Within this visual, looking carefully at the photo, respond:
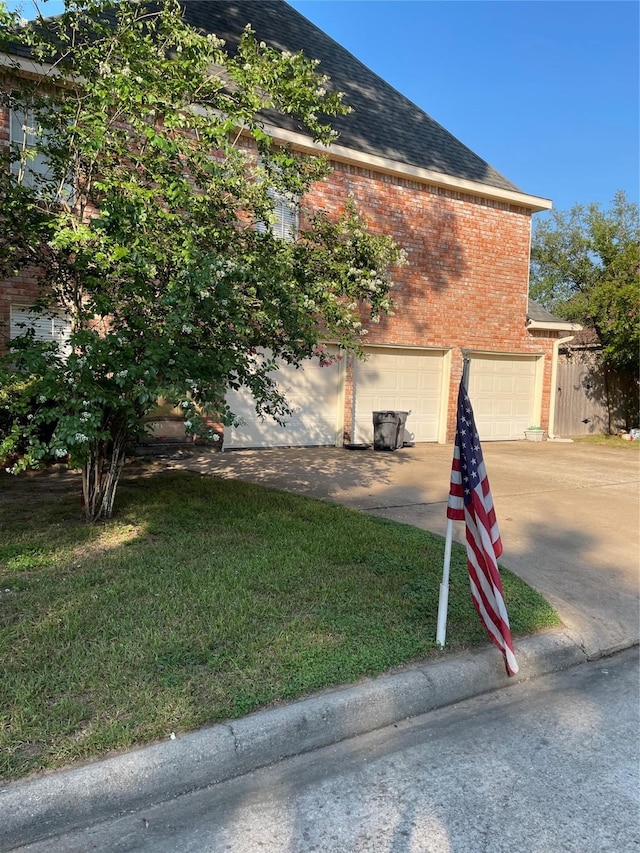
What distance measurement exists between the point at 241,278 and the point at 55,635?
287cm

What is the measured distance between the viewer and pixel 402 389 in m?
13.6

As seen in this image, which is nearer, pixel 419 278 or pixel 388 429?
pixel 388 429

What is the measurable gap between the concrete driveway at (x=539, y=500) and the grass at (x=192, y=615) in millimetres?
500

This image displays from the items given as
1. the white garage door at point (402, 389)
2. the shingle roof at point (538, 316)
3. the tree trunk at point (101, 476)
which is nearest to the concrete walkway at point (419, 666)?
the white garage door at point (402, 389)

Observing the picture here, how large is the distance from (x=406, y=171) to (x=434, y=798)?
1222 centimetres

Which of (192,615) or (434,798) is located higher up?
(192,615)

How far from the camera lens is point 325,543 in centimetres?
555

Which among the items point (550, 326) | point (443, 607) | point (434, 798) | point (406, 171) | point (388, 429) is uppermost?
point (406, 171)

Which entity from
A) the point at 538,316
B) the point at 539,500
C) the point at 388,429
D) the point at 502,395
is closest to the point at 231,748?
the point at 539,500

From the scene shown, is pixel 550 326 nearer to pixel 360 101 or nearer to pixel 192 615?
pixel 360 101

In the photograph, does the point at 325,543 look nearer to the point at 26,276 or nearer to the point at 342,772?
the point at 342,772

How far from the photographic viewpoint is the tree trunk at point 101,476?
228 inches

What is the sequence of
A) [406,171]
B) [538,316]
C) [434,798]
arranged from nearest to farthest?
1. [434,798]
2. [406,171]
3. [538,316]

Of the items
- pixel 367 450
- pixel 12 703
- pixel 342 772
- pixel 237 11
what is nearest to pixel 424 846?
pixel 342 772
